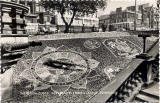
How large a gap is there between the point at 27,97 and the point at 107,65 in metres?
7.81

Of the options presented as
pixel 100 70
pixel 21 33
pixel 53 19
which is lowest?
pixel 100 70

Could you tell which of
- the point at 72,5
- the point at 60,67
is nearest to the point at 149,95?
the point at 60,67

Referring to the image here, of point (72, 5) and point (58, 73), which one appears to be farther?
point (72, 5)

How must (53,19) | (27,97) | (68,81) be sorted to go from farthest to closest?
1. (53,19)
2. (68,81)
3. (27,97)

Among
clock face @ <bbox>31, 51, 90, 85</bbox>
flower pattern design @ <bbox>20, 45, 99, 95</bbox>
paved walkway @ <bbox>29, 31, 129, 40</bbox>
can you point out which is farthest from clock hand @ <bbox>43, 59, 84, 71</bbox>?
paved walkway @ <bbox>29, 31, 129, 40</bbox>

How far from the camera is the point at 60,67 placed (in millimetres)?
17906

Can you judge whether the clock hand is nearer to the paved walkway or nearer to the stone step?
the paved walkway

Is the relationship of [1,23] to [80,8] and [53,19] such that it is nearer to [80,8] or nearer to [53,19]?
[80,8]

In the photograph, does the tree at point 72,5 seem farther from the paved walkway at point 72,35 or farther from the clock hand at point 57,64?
the clock hand at point 57,64

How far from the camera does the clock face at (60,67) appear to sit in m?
16.2

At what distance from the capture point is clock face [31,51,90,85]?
16.2 meters

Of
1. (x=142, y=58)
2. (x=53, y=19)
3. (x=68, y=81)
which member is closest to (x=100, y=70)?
(x=68, y=81)

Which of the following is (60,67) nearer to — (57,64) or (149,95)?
(57,64)

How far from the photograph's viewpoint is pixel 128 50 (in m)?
21.7
